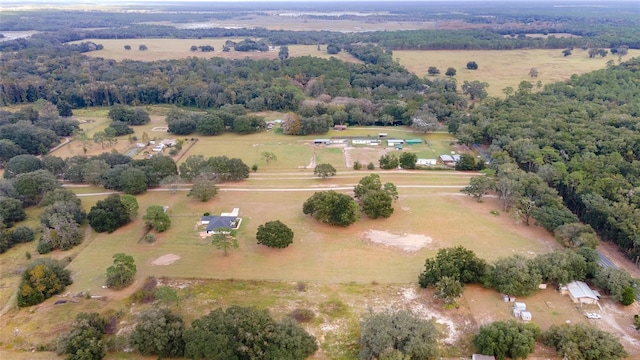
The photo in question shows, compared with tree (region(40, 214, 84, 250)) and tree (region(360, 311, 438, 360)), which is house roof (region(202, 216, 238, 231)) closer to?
tree (region(40, 214, 84, 250))

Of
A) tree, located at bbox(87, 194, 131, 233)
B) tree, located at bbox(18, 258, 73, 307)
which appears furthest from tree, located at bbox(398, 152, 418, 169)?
tree, located at bbox(18, 258, 73, 307)

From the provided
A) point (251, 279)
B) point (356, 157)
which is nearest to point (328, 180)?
point (356, 157)

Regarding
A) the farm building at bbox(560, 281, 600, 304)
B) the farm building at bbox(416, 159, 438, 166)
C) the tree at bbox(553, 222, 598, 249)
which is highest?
the tree at bbox(553, 222, 598, 249)

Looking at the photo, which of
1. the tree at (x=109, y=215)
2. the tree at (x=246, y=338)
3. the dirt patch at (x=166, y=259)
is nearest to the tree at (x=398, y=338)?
the tree at (x=246, y=338)

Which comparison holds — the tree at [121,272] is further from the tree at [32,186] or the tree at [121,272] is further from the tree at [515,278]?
the tree at [515,278]

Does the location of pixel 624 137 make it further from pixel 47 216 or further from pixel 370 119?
pixel 47 216

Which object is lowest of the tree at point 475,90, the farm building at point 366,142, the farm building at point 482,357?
the farm building at point 366,142
